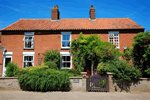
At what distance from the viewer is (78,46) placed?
13438mm

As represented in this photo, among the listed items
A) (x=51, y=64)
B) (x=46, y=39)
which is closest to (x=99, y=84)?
(x=51, y=64)

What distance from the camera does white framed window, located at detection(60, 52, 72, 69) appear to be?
14.2m

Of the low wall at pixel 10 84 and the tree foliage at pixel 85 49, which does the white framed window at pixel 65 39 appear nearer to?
the tree foliage at pixel 85 49

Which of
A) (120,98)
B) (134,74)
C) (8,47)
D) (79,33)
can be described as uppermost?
(79,33)

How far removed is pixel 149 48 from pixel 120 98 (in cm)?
434

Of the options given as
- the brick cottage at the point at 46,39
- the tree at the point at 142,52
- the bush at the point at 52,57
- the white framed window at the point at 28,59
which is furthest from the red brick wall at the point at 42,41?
the tree at the point at 142,52

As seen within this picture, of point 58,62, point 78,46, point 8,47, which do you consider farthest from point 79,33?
point 8,47

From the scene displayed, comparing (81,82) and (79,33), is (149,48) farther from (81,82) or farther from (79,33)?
(79,33)

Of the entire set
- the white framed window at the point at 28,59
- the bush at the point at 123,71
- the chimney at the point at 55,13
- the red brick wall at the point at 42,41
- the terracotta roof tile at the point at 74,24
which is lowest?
the bush at the point at 123,71

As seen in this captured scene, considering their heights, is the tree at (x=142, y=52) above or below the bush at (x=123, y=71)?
above

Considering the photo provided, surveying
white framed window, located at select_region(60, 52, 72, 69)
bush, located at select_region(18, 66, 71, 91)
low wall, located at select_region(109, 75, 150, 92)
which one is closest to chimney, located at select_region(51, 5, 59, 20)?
white framed window, located at select_region(60, 52, 72, 69)

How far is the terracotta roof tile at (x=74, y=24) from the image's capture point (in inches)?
585

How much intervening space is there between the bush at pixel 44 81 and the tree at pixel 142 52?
6052mm

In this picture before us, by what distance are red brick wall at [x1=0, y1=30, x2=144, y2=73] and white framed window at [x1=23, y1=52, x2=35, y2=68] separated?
0.39 meters
